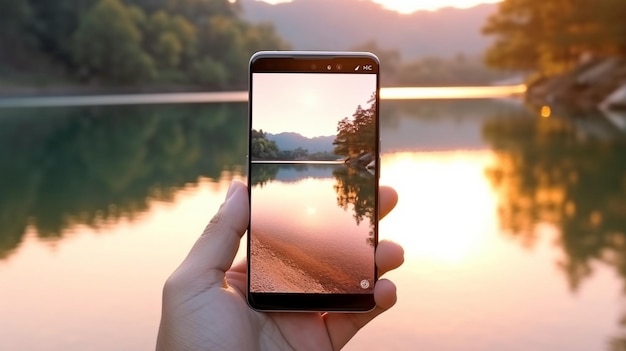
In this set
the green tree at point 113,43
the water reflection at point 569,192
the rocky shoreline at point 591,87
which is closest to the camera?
the water reflection at point 569,192

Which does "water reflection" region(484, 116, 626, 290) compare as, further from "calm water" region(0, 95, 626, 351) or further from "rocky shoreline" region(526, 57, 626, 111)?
"rocky shoreline" region(526, 57, 626, 111)

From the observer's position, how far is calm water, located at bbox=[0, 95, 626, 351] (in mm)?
3514

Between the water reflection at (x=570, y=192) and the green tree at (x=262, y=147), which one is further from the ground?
the green tree at (x=262, y=147)

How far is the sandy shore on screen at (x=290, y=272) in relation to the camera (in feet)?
5.11

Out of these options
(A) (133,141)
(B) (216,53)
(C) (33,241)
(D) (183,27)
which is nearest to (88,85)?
(D) (183,27)

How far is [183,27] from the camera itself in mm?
35344

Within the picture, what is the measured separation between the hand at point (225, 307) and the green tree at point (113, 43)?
1217 inches

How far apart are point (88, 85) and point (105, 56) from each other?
6.42ft

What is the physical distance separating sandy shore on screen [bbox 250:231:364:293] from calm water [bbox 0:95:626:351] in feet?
5.93

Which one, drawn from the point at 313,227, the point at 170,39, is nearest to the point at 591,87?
the point at 170,39

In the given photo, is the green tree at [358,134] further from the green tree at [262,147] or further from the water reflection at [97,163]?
the water reflection at [97,163]

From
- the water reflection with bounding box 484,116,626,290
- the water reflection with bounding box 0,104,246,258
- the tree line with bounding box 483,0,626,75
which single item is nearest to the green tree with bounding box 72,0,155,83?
the tree line with bounding box 483,0,626,75

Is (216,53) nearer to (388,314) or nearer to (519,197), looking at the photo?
(519,197)

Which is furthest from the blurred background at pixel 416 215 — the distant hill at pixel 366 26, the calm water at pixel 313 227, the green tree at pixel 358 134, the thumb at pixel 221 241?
the distant hill at pixel 366 26
